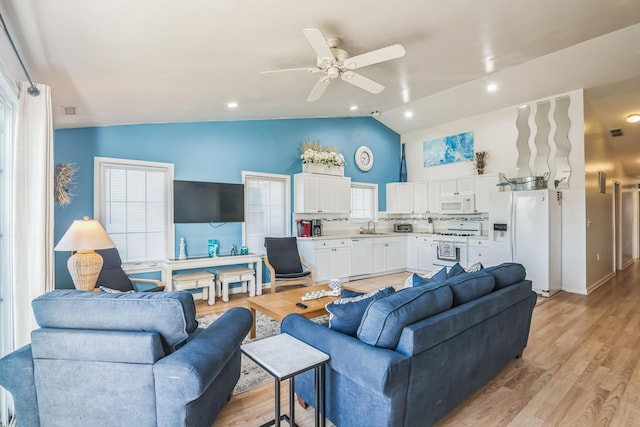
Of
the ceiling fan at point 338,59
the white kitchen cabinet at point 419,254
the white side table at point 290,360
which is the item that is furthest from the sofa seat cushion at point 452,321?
the white kitchen cabinet at point 419,254

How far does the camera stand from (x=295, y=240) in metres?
5.54

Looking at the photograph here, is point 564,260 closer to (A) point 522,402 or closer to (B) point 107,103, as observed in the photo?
(A) point 522,402

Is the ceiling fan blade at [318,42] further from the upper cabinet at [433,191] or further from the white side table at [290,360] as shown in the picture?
the upper cabinet at [433,191]

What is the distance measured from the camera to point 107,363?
1.50 metres

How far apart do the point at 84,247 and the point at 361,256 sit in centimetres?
455

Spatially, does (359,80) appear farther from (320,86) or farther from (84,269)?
(84,269)

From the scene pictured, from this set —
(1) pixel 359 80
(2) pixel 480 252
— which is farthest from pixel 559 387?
(2) pixel 480 252

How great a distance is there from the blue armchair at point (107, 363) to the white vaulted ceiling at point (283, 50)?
5.56 ft

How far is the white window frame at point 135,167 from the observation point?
408cm

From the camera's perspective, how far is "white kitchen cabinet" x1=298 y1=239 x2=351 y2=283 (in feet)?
18.5

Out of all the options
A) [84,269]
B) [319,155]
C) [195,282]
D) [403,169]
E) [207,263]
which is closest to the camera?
[84,269]

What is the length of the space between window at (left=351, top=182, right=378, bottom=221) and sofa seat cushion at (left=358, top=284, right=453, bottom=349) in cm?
515

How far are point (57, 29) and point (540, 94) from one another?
6321mm

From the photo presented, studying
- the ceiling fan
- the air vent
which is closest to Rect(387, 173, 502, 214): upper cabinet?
the ceiling fan
